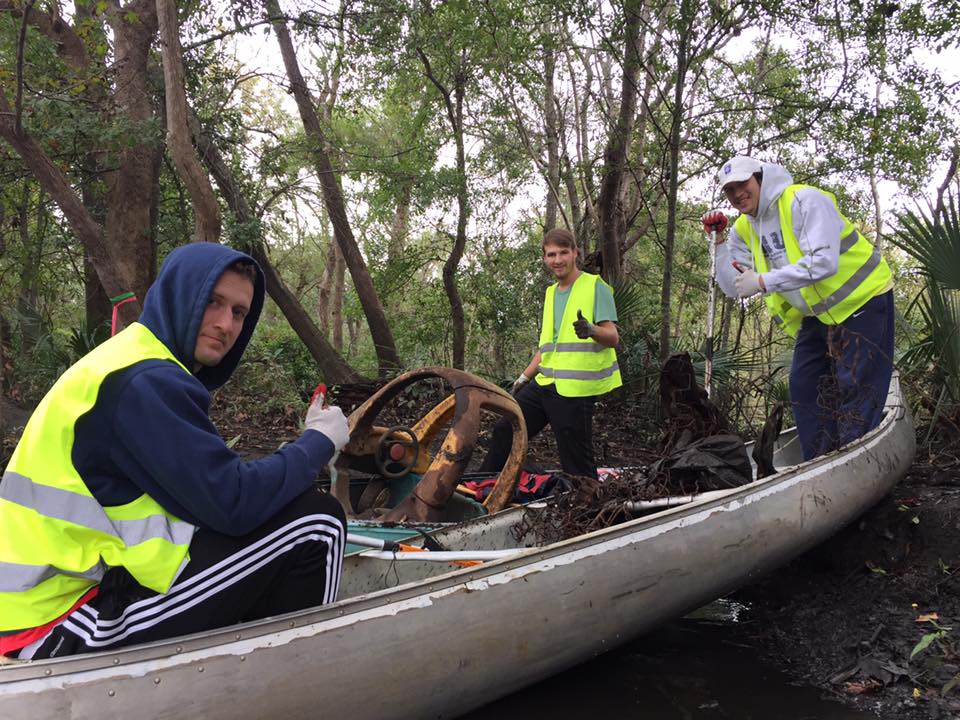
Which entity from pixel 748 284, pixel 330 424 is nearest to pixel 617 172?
pixel 748 284

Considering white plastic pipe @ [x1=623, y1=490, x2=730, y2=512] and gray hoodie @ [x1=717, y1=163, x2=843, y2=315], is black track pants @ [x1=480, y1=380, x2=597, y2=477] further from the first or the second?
gray hoodie @ [x1=717, y1=163, x2=843, y2=315]

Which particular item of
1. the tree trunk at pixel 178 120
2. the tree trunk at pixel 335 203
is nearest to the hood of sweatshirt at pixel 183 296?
the tree trunk at pixel 178 120

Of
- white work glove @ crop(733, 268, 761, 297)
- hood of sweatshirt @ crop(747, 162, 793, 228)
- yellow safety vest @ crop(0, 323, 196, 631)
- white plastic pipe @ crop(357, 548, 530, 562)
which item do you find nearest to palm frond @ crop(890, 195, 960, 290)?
hood of sweatshirt @ crop(747, 162, 793, 228)

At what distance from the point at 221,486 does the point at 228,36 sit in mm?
7410

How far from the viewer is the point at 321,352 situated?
9.65 metres

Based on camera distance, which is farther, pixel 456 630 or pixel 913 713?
pixel 913 713

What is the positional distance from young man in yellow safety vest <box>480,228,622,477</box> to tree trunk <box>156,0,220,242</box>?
2748mm

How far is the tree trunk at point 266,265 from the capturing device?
8.38 metres

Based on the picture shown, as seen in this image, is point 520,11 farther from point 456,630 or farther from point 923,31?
point 456,630

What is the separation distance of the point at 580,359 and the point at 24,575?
3310 millimetres

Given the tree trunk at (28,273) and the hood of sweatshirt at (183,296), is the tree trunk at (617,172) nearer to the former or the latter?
the hood of sweatshirt at (183,296)

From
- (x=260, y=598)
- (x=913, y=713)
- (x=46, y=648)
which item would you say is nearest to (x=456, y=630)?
(x=260, y=598)

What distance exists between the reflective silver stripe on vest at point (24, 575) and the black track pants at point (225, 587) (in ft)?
0.42

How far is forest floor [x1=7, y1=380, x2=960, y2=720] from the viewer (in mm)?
3012
